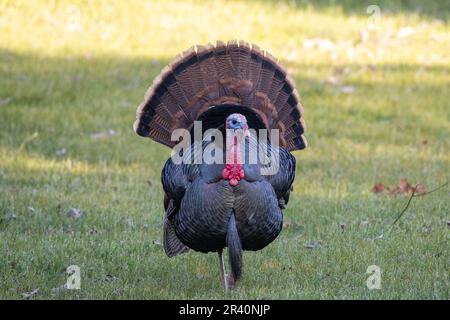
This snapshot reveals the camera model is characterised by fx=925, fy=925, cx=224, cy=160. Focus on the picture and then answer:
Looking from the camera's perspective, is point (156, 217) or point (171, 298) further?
point (156, 217)

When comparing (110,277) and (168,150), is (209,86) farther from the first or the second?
(168,150)

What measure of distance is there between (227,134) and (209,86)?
3.52 ft

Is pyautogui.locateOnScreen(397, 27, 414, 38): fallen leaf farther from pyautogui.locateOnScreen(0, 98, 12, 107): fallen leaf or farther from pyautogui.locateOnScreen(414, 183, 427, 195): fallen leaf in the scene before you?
pyautogui.locateOnScreen(0, 98, 12, 107): fallen leaf

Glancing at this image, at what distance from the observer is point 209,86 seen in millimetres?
6758

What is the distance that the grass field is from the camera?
6.54 metres

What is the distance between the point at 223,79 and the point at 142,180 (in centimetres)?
276

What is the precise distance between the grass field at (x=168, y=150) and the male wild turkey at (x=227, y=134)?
1.39ft

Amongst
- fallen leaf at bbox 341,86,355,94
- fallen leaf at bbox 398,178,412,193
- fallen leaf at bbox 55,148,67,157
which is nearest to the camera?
fallen leaf at bbox 398,178,412,193

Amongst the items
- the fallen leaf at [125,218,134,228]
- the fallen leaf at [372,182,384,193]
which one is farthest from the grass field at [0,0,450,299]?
the fallen leaf at [372,182,384,193]

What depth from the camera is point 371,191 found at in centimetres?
878

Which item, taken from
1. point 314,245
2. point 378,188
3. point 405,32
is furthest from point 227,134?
point 405,32

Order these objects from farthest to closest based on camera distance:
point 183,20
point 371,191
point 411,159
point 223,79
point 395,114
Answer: point 183,20 < point 395,114 < point 411,159 < point 371,191 < point 223,79

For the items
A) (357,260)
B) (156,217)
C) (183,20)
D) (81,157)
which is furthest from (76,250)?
(183,20)

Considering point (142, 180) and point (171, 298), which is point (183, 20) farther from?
point (171, 298)
